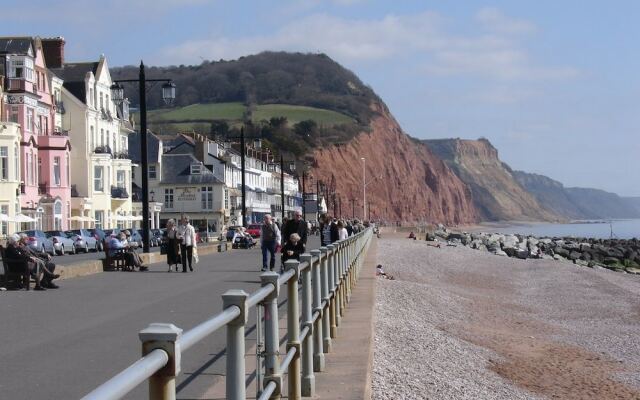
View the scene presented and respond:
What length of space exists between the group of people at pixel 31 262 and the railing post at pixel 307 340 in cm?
1360

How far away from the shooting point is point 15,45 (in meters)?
59.8

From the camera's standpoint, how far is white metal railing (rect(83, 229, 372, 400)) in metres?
3.30

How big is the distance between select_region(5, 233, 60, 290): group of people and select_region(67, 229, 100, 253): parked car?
30636 millimetres

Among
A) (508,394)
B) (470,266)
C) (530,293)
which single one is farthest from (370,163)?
(508,394)

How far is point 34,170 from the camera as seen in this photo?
194 feet

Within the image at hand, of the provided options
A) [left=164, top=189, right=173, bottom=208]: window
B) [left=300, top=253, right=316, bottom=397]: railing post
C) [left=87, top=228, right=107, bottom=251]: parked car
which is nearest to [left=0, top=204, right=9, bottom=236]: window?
[left=87, top=228, right=107, bottom=251]: parked car

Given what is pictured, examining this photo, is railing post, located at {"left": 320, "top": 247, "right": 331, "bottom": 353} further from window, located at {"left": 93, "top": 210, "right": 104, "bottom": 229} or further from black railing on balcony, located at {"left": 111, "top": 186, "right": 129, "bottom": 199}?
black railing on balcony, located at {"left": 111, "top": 186, "right": 129, "bottom": 199}

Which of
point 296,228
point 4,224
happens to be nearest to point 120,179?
point 4,224

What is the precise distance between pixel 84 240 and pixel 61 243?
3.27 metres

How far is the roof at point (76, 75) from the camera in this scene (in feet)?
229

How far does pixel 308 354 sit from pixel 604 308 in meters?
27.6

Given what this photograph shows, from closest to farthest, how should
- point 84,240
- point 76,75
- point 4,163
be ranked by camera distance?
1. point 84,240
2. point 4,163
3. point 76,75

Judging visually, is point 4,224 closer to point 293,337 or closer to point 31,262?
point 31,262

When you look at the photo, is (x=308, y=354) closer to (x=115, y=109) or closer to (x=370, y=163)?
(x=115, y=109)
